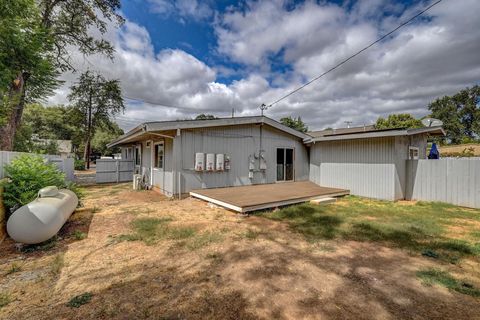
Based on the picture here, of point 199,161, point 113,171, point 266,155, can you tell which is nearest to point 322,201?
point 266,155

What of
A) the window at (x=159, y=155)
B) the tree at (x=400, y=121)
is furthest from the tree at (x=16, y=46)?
the tree at (x=400, y=121)

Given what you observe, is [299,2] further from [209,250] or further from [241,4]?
[209,250]

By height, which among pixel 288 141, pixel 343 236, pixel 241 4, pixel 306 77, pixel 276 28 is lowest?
pixel 343 236

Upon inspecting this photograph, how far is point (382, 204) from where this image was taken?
24.1ft

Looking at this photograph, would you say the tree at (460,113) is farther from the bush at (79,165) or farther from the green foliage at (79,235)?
the bush at (79,165)

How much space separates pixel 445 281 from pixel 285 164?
7.95 metres

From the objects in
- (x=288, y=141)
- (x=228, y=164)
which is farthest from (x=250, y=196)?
(x=288, y=141)

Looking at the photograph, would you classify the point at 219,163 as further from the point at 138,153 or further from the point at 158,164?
the point at 138,153

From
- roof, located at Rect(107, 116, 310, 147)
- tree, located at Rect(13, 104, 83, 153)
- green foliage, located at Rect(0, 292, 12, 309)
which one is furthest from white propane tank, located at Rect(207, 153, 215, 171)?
tree, located at Rect(13, 104, 83, 153)

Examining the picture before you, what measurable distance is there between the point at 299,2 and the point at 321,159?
264 inches

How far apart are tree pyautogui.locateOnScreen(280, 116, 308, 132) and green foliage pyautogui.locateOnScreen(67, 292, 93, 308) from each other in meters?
40.8

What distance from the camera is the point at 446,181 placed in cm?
726

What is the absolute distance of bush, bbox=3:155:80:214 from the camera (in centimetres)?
406

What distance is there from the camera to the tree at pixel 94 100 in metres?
21.1
